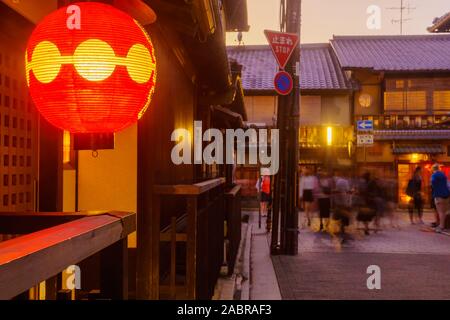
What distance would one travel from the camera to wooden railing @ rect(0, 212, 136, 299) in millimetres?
1722

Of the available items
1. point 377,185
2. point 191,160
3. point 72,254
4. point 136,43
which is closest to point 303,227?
point 377,185

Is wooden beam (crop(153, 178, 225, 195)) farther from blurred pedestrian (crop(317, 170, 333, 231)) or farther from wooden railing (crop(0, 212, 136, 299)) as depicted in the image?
blurred pedestrian (crop(317, 170, 333, 231))

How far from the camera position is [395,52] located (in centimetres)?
3281

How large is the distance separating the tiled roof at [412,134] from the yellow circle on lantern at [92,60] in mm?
27234

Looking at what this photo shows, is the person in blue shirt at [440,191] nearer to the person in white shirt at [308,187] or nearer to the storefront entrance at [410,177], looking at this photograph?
the person in white shirt at [308,187]

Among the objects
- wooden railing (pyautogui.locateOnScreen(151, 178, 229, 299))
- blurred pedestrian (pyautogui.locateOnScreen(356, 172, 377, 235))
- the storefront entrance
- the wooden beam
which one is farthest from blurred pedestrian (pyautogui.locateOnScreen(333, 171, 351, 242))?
the storefront entrance

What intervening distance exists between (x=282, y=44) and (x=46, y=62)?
9.14 metres

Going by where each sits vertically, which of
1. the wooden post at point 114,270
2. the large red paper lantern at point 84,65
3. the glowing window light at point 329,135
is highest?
the glowing window light at point 329,135

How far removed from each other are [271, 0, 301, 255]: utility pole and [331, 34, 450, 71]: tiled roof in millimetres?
18039

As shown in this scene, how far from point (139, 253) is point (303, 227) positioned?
1382 centimetres

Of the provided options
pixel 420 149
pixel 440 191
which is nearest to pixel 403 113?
pixel 420 149

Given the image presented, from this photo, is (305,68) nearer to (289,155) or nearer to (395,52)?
(395,52)

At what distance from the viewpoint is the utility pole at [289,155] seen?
12.9m

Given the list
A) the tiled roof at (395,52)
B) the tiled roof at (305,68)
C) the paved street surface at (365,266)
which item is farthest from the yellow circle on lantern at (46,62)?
the tiled roof at (395,52)
